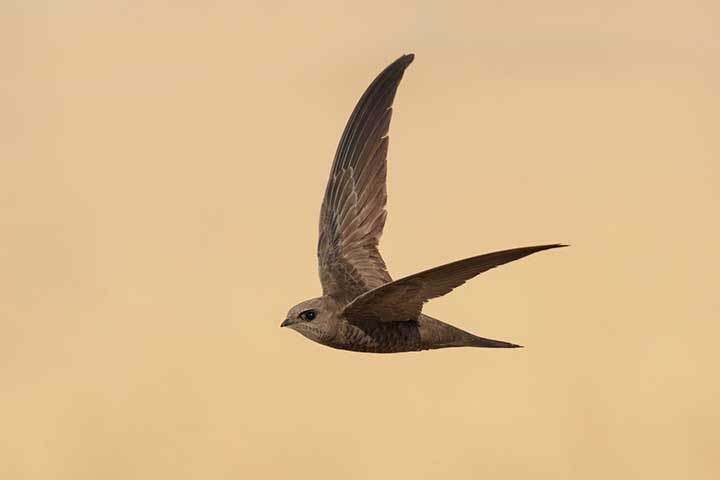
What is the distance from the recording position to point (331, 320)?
12.2 ft

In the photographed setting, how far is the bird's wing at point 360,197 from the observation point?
4.12 metres

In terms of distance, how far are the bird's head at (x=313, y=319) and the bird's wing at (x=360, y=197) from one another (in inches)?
10.1

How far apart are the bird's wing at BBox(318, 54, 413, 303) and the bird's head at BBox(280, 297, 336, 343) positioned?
26 centimetres

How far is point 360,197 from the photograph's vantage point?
430 centimetres

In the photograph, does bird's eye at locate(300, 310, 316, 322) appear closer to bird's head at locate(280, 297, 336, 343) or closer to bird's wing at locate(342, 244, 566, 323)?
bird's head at locate(280, 297, 336, 343)

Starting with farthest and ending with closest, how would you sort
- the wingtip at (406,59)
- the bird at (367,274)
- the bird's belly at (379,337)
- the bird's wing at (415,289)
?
the wingtip at (406,59) → the bird's belly at (379,337) → the bird at (367,274) → the bird's wing at (415,289)

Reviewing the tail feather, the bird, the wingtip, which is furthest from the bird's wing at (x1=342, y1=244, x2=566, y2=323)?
the wingtip

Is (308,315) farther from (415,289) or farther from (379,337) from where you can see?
(415,289)

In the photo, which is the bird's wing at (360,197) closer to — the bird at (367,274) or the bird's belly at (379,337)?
the bird at (367,274)

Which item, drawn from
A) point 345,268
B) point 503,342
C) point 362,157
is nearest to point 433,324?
point 503,342

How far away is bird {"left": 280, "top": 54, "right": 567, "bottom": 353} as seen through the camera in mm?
3455

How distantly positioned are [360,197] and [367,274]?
14.6 inches

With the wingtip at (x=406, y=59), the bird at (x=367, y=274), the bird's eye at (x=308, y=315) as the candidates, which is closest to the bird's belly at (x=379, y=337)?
the bird at (x=367, y=274)

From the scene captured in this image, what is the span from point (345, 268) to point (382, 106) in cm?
69
